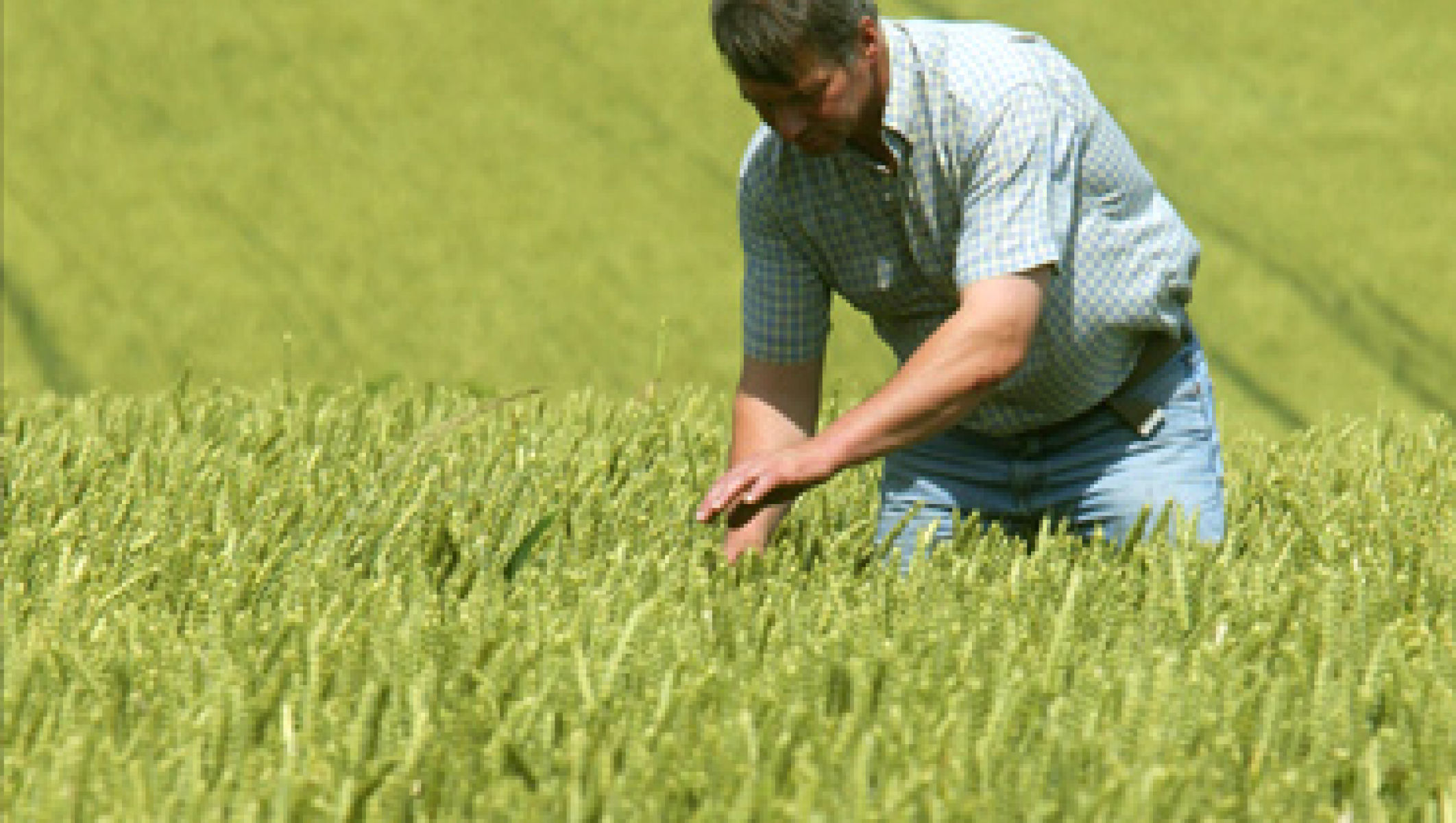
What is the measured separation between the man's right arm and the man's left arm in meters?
0.54

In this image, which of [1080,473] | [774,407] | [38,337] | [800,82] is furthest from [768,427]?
[38,337]

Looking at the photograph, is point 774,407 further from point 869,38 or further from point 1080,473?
point 869,38

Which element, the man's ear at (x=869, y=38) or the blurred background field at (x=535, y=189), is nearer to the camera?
the man's ear at (x=869, y=38)

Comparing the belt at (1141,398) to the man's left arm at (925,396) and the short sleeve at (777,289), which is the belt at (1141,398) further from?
the man's left arm at (925,396)

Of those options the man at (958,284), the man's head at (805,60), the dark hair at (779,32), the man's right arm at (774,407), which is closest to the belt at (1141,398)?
the man at (958,284)

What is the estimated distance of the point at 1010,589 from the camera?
2600mm

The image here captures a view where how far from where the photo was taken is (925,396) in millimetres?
2570

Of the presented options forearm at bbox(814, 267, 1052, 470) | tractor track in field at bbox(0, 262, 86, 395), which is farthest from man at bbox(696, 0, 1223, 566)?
tractor track in field at bbox(0, 262, 86, 395)

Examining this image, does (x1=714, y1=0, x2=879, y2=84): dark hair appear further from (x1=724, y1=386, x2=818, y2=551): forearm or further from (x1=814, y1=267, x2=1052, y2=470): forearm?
(x1=724, y1=386, x2=818, y2=551): forearm

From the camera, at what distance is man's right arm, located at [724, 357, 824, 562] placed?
3.13 m

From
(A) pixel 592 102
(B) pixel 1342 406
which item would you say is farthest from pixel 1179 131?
(A) pixel 592 102

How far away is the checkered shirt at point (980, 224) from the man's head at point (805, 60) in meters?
0.12

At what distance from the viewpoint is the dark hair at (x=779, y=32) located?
251 centimetres

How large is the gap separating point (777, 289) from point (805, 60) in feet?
1.90
